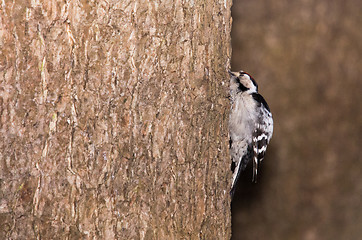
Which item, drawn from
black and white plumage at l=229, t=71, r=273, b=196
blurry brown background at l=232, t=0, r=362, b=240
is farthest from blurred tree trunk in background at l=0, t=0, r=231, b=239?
blurry brown background at l=232, t=0, r=362, b=240

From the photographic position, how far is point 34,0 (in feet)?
5.08

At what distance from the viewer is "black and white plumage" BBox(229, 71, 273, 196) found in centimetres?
338

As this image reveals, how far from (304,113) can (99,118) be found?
3.04m

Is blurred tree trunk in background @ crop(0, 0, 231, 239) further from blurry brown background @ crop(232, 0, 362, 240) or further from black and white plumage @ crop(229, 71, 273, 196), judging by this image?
blurry brown background @ crop(232, 0, 362, 240)

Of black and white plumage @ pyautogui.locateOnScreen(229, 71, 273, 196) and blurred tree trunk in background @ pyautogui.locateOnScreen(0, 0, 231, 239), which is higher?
blurred tree trunk in background @ pyautogui.locateOnScreen(0, 0, 231, 239)

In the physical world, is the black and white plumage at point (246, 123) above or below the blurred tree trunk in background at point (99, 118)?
below

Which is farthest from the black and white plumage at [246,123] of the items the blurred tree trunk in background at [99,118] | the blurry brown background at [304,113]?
the blurred tree trunk in background at [99,118]

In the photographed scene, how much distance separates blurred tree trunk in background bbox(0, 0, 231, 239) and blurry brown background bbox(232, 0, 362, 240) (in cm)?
248

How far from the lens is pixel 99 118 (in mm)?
1651

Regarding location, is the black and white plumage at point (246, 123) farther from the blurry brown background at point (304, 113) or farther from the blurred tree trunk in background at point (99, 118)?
the blurred tree trunk in background at point (99, 118)

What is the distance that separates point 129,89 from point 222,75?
1.93 feet

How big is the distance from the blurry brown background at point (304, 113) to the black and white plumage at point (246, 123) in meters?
0.82

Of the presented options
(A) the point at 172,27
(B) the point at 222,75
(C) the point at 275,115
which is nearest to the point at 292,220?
(C) the point at 275,115

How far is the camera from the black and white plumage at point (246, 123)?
3.38m
